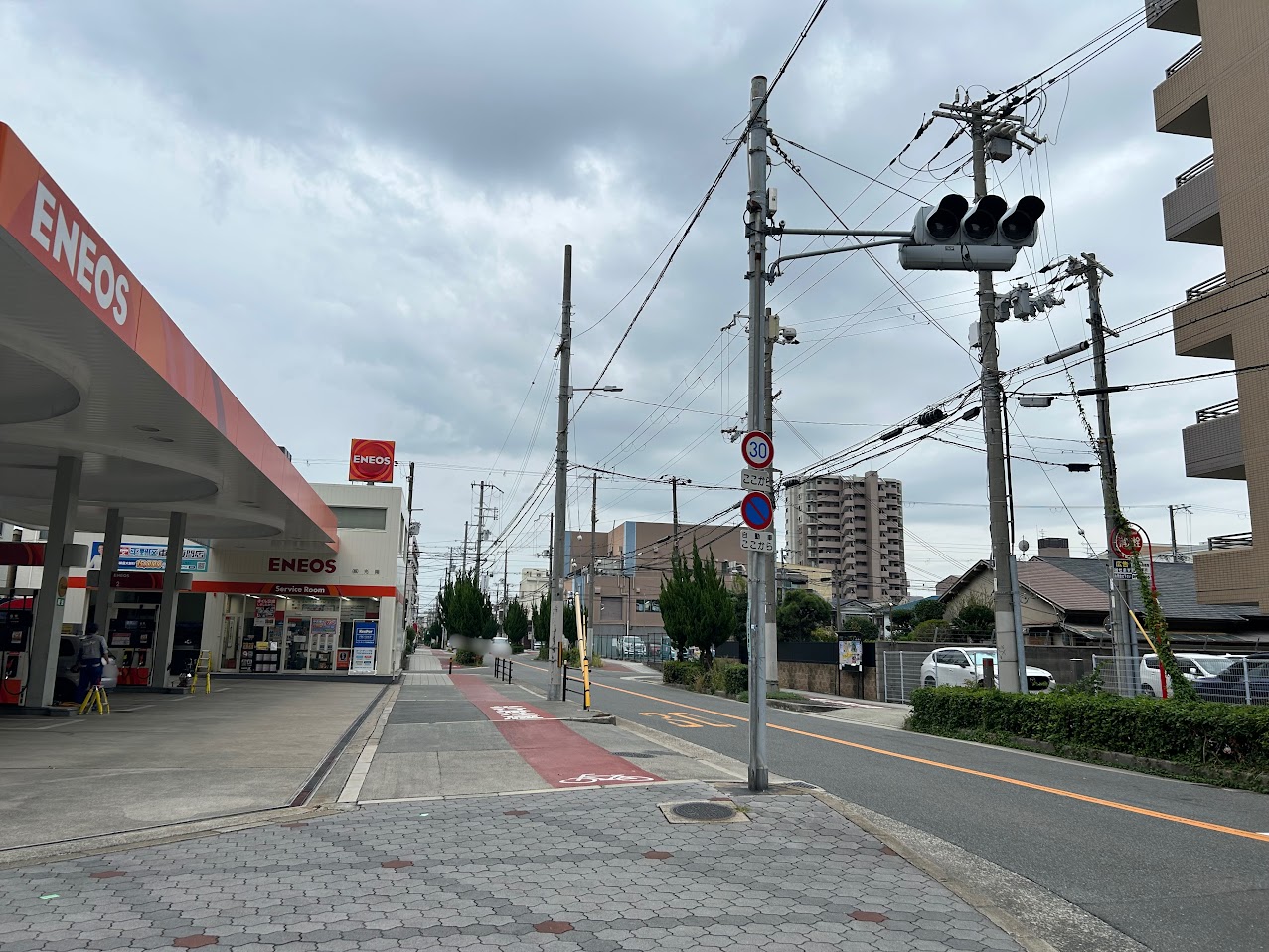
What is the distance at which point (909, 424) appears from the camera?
17422mm

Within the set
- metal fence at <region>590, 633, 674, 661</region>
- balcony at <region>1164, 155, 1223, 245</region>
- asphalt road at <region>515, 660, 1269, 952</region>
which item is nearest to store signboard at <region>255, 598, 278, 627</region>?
asphalt road at <region>515, 660, 1269, 952</region>

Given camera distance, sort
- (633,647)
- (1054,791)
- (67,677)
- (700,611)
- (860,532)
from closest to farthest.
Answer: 1. (1054,791)
2. (67,677)
3. (700,611)
4. (633,647)
5. (860,532)

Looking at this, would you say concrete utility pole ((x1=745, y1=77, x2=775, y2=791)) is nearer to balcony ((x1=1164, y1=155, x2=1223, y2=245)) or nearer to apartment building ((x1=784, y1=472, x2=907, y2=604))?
balcony ((x1=1164, y1=155, x2=1223, y2=245))

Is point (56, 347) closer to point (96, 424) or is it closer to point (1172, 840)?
point (96, 424)

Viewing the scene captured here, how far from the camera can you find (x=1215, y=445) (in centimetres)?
2239

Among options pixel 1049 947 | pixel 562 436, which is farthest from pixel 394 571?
pixel 1049 947

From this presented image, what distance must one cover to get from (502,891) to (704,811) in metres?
2.76

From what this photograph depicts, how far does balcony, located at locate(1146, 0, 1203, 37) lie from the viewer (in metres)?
23.1

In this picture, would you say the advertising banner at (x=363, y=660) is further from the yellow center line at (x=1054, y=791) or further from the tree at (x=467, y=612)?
the tree at (x=467, y=612)

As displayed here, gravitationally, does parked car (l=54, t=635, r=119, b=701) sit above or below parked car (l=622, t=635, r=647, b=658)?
above

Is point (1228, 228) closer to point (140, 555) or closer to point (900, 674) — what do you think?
point (900, 674)

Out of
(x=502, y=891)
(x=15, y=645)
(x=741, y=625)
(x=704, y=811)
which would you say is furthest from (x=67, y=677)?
(x=741, y=625)

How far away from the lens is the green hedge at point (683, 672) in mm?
33406

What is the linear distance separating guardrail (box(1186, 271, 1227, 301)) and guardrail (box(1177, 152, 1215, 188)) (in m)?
3.02
